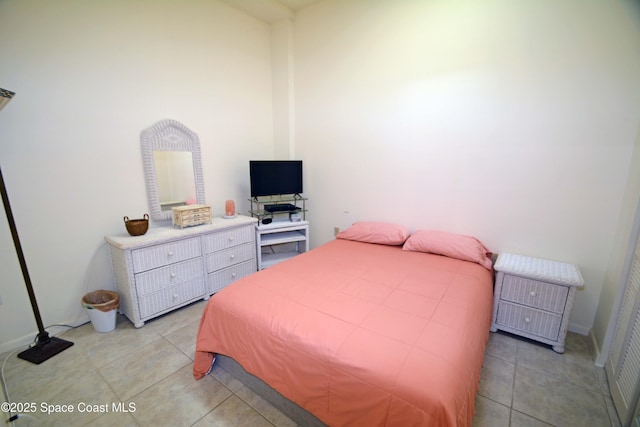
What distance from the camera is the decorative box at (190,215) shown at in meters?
2.56

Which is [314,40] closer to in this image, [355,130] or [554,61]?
[355,130]

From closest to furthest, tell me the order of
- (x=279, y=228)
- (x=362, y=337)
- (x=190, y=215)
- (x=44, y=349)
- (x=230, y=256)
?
(x=362, y=337) < (x=44, y=349) < (x=190, y=215) < (x=230, y=256) < (x=279, y=228)

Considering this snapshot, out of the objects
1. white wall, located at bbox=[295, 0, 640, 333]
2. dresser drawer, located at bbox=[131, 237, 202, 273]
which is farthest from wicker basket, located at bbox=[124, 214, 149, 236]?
white wall, located at bbox=[295, 0, 640, 333]

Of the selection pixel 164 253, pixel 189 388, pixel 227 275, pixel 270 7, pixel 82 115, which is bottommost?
pixel 189 388

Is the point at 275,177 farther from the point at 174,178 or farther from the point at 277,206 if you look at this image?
the point at 174,178

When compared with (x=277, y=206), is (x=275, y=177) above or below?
above

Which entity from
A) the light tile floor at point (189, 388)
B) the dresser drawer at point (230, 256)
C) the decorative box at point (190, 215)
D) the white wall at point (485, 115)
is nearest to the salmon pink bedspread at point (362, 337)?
the light tile floor at point (189, 388)

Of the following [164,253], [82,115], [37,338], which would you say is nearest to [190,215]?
[164,253]

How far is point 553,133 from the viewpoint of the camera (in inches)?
83.3

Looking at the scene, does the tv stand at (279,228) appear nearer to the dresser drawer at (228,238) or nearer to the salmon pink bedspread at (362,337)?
the dresser drawer at (228,238)

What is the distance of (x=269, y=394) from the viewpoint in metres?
1.57

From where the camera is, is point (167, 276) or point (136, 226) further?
point (167, 276)

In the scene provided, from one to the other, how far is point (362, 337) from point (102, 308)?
7.05ft

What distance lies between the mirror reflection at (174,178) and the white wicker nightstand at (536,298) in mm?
2950
